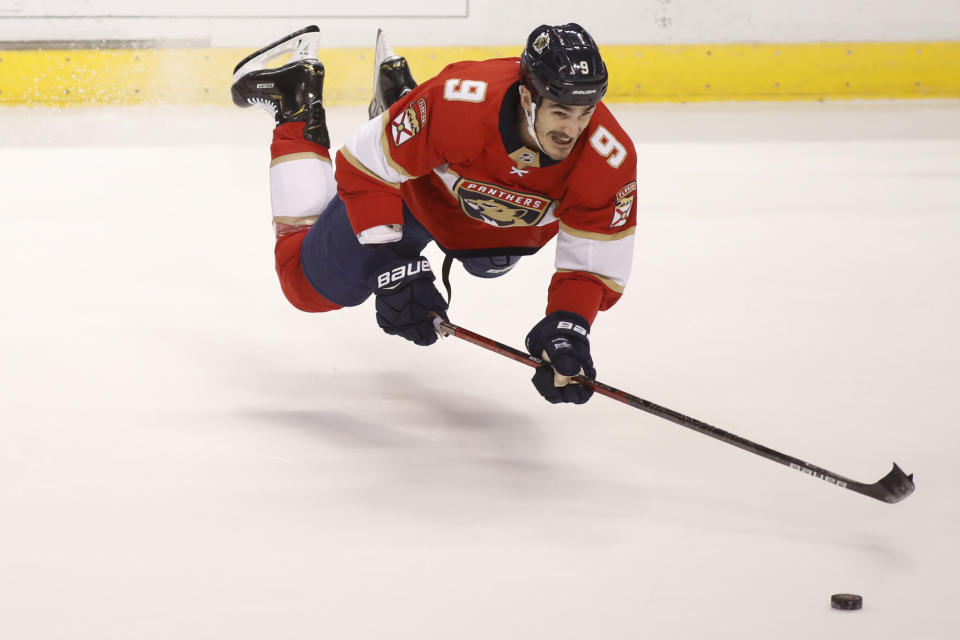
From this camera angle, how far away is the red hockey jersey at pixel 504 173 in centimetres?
204

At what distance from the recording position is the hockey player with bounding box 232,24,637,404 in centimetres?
196

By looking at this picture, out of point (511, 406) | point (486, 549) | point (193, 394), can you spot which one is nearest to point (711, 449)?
point (511, 406)

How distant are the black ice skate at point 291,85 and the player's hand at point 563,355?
115cm

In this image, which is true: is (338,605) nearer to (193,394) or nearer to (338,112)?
(193,394)

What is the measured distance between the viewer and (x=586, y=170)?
2021mm

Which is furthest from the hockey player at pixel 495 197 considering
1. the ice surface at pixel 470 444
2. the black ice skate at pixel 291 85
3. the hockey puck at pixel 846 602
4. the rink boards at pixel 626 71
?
the rink boards at pixel 626 71

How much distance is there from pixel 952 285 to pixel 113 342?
2388mm

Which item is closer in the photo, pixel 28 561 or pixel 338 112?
pixel 28 561

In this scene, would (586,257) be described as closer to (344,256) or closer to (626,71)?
(344,256)

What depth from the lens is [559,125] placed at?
193 cm

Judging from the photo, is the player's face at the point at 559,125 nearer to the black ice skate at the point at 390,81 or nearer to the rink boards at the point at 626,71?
the black ice skate at the point at 390,81

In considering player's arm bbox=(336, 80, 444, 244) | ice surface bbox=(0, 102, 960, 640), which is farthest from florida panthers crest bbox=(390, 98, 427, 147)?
ice surface bbox=(0, 102, 960, 640)

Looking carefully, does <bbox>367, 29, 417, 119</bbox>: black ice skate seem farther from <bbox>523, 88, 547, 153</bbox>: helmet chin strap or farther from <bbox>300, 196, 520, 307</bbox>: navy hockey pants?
<bbox>523, 88, 547, 153</bbox>: helmet chin strap

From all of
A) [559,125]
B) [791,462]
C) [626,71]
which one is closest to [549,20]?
[626,71]
